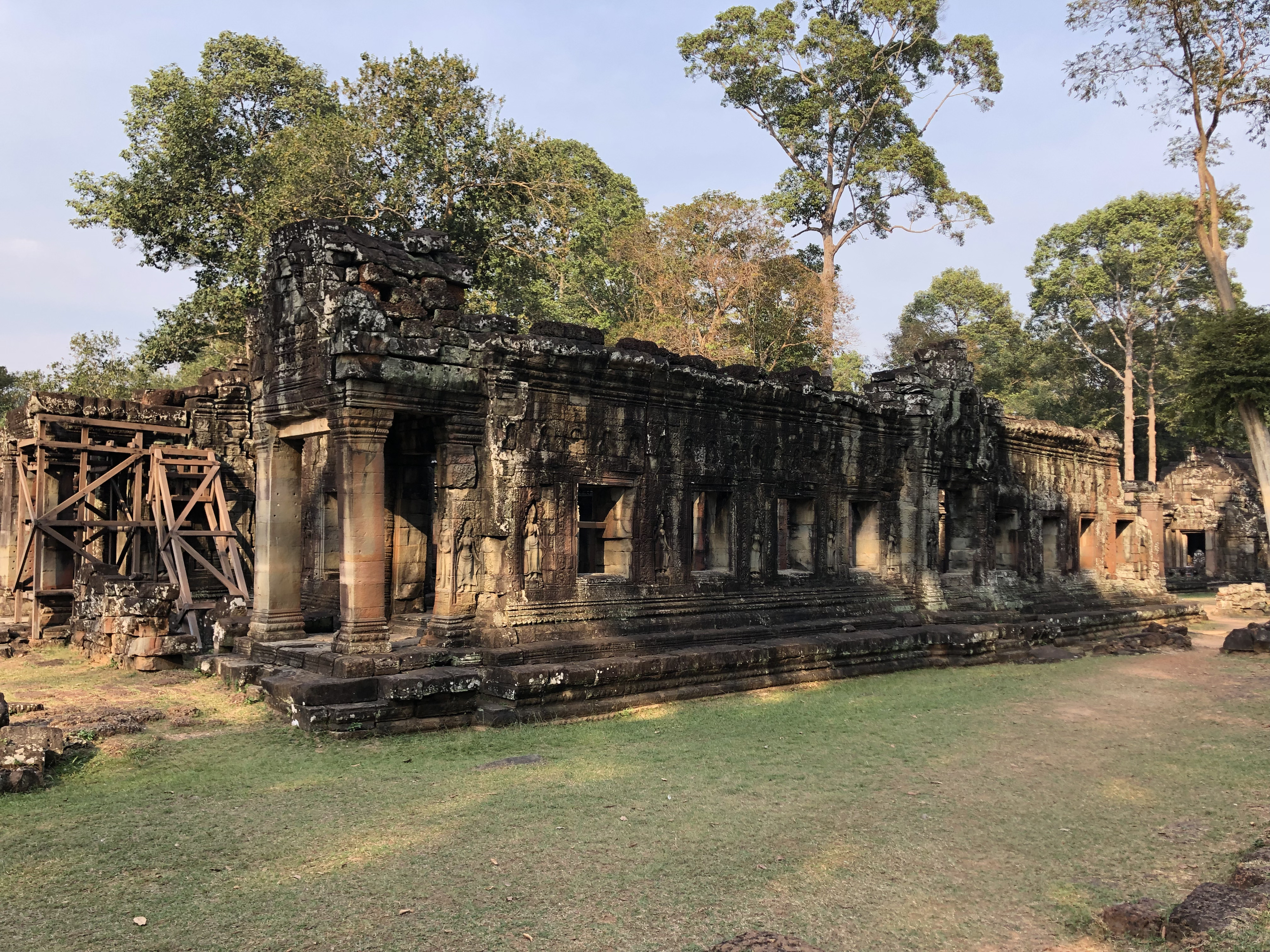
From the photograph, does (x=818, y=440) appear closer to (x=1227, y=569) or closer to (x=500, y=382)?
(x=500, y=382)

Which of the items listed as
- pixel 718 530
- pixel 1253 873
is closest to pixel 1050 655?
pixel 718 530

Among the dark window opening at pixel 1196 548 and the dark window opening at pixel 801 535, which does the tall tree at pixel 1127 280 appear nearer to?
the dark window opening at pixel 1196 548

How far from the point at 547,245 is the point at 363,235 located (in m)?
13.8

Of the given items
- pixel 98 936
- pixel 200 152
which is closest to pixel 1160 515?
pixel 98 936

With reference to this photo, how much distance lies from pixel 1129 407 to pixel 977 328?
8.30 m

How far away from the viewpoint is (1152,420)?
32.6m

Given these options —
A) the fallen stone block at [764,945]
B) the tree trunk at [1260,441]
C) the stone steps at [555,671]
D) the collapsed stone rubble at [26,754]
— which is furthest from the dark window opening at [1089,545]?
the collapsed stone rubble at [26,754]

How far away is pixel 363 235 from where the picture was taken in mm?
8703

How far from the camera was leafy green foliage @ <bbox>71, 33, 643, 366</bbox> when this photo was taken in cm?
2014

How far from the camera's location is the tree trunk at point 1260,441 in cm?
1666

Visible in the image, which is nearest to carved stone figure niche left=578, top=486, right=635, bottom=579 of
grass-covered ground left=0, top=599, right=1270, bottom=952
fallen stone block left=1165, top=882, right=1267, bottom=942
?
grass-covered ground left=0, top=599, right=1270, bottom=952

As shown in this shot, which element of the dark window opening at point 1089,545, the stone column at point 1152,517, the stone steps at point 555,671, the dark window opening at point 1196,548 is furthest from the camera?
the dark window opening at point 1196,548

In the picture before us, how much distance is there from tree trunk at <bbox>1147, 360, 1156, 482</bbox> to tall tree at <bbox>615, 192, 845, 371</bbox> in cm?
1542

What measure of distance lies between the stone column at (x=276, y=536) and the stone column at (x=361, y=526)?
4.62 feet
